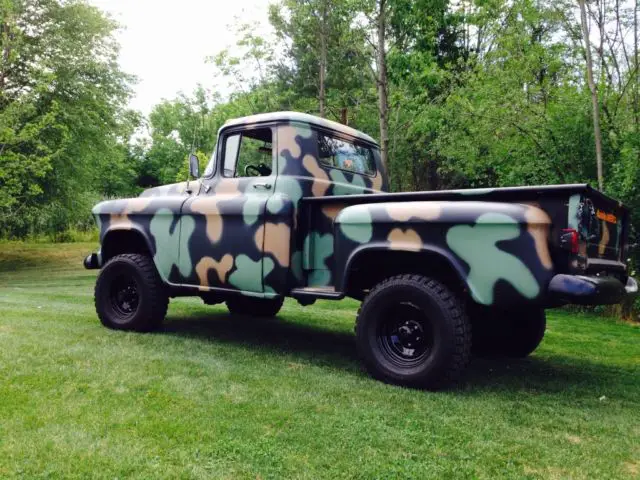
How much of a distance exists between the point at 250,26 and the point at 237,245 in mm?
12969

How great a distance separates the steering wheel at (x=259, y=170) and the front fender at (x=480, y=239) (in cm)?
135

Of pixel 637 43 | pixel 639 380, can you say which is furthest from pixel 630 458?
pixel 637 43

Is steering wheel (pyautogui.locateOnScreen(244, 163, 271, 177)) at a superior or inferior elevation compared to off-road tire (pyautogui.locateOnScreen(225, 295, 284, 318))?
superior

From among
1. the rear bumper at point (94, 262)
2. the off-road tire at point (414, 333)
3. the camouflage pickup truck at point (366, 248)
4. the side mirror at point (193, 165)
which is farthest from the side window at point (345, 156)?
the rear bumper at point (94, 262)

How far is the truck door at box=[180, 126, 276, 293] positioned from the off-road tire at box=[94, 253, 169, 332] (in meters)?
0.48

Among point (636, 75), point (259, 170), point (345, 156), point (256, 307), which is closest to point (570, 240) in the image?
point (345, 156)

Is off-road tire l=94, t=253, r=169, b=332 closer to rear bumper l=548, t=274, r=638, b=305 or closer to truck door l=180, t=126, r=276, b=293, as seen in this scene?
truck door l=180, t=126, r=276, b=293

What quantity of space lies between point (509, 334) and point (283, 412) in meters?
2.61

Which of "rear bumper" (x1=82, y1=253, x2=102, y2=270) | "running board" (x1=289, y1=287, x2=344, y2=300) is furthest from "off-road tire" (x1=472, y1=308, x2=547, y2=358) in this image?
"rear bumper" (x1=82, y1=253, x2=102, y2=270)

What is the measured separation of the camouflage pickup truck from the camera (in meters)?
3.31

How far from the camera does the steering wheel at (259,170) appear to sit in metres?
4.85

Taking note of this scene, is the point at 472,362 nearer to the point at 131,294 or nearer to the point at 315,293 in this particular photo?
the point at 315,293

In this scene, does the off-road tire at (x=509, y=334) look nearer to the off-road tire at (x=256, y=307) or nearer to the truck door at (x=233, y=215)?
the truck door at (x=233, y=215)

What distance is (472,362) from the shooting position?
4664 millimetres
